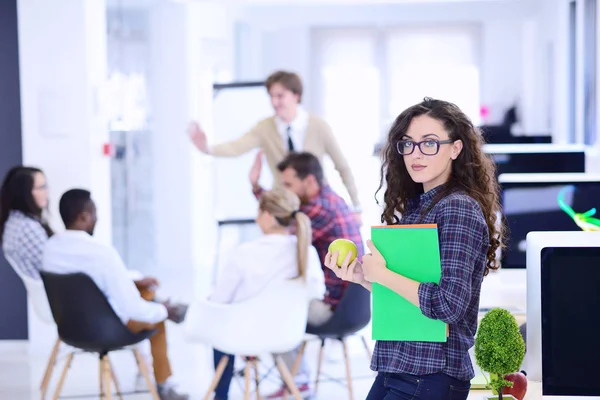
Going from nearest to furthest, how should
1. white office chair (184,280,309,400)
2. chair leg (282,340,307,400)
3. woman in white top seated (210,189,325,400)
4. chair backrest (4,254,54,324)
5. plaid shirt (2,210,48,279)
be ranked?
white office chair (184,280,309,400), woman in white top seated (210,189,325,400), chair leg (282,340,307,400), chair backrest (4,254,54,324), plaid shirt (2,210,48,279)

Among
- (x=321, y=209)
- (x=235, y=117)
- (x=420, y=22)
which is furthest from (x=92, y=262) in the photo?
(x=420, y=22)

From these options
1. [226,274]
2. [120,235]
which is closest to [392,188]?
[226,274]

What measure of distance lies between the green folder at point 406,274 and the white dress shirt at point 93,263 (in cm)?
249

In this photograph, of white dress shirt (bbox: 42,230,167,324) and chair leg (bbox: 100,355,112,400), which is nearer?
chair leg (bbox: 100,355,112,400)

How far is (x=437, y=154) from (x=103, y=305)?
2535 millimetres

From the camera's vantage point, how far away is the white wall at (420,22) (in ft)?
49.4

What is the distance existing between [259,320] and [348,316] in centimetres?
61

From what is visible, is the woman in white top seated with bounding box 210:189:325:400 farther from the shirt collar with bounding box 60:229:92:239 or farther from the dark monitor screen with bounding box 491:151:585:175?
the dark monitor screen with bounding box 491:151:585:175

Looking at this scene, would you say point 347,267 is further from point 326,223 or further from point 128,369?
point 128,369

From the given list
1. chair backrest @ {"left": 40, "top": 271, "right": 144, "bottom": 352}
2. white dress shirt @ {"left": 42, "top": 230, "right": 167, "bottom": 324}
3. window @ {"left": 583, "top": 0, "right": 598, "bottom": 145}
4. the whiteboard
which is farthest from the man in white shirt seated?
window @ {"left": 583, "top": 0, "right": 598, "bottom": 145}

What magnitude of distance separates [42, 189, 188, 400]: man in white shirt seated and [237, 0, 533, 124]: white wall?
1075 centimetres

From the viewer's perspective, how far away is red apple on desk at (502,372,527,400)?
6.60 feet

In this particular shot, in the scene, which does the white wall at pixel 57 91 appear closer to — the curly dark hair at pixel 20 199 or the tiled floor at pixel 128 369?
the curly dark hair at pixel 20 199

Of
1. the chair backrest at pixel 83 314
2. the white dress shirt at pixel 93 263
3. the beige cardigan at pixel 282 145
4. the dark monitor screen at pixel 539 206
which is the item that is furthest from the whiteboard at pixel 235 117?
the dark monitor screen at pixel 539 206
